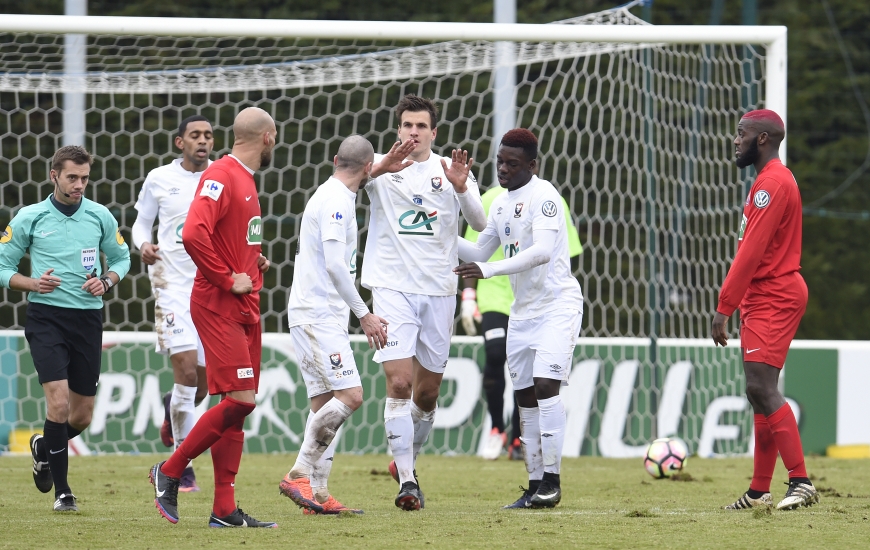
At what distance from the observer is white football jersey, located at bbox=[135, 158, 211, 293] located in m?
8.64

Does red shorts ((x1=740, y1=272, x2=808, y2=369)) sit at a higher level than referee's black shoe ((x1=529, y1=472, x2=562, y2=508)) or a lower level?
higher

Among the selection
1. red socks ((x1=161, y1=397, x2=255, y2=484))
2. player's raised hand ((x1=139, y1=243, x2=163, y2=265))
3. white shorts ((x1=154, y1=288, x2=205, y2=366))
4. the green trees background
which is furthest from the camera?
the green trees background

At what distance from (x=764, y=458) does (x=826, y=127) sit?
454 inches

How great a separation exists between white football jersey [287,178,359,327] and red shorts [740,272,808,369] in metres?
2.28

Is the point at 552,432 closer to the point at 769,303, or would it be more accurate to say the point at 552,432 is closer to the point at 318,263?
the point at 769,303

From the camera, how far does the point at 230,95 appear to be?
13445 mm

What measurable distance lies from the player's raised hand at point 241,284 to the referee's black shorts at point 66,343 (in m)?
1.48

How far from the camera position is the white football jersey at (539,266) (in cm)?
728

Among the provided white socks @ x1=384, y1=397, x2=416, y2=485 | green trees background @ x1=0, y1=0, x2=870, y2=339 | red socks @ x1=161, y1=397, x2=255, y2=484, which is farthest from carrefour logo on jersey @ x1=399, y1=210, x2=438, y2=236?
green trees background @ x1=0, y1=0, x2=870, y2=339

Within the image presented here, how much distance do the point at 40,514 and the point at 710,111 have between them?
7.77 meters

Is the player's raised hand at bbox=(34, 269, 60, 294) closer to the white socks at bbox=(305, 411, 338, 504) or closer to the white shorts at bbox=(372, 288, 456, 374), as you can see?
the white socks at bbox=(305, 411, 338, 504)

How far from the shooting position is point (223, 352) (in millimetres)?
6145

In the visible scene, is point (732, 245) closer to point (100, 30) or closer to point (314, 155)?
point (314, 155)

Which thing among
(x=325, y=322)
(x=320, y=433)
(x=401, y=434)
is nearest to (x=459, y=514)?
(x=401, y=434)
